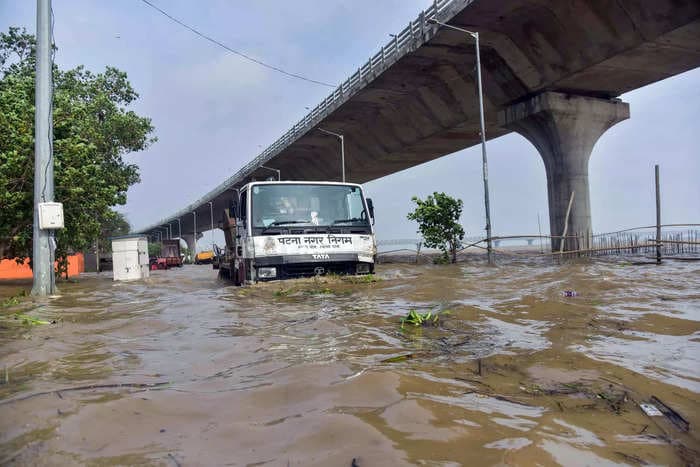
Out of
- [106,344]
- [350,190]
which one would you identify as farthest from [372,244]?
[106,344]

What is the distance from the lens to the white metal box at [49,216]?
33.8ft

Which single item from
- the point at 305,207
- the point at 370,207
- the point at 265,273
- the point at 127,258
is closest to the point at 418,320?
the point at 265,273

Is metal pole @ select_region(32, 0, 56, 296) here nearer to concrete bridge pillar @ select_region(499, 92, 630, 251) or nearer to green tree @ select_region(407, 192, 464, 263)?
green tree @ select_region(407, 192, 464, 263)

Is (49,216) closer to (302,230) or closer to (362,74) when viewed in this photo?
(302,230)

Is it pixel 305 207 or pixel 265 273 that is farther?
pixel 305 207

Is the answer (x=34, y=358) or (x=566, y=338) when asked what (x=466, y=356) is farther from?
(x=34, y=358)

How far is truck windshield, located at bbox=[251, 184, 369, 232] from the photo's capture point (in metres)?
8.94

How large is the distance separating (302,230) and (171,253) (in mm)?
38272

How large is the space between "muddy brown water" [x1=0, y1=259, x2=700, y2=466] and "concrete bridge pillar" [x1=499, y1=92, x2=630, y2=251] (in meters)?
17.3

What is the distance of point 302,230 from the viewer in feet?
29.1

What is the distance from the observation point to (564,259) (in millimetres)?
17344

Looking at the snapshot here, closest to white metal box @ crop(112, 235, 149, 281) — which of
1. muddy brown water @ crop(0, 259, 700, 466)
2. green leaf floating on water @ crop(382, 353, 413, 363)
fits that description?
muddy brown water @ crop(0, 259, 700, 466)

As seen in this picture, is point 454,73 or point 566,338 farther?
point 454,73

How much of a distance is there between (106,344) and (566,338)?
407 centimetres
